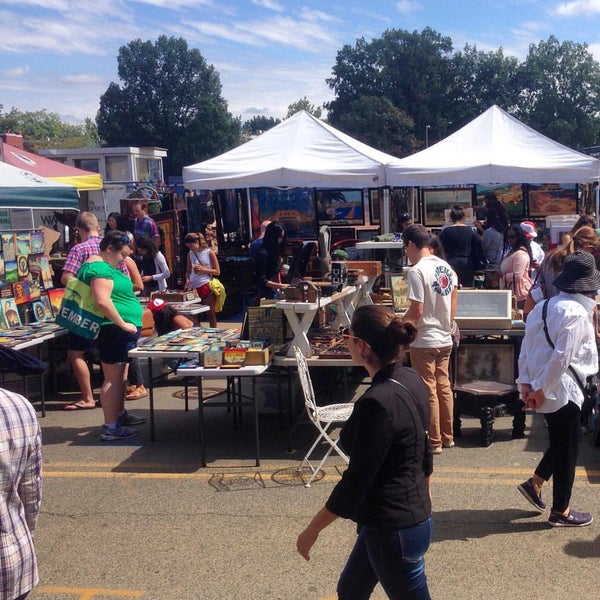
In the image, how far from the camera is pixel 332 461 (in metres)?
6.05

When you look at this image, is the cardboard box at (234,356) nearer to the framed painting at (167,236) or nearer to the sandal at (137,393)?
the sandal at (137,393)

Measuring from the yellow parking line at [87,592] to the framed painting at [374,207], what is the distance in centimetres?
1045

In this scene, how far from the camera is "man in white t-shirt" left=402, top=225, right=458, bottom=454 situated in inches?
226

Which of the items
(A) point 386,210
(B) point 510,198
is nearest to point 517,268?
(A) point 386,210

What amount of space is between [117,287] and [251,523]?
268 cm

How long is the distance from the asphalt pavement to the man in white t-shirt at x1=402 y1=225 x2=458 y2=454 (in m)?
0.69

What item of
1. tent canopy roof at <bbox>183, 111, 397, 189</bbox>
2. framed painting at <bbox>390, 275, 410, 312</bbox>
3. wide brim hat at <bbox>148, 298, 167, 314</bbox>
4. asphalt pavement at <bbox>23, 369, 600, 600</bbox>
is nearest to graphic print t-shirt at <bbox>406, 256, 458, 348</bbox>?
asphalt pavement at <bbox>23, 369, 600, 600</bbox>

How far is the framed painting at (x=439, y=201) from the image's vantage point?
14125 millimetres

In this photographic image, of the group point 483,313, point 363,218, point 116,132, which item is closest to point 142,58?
point 116,132

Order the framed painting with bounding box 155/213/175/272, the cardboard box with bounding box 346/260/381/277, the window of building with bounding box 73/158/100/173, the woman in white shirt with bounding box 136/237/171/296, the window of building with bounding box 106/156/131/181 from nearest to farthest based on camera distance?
the cardboard box with bounding box 346/260/381/277 → the woman in white shirt with bounding box 136/237/171/296 → the framed painting with bounding box 155/213/175/272 → the window of building with bounding box 106/156/131/181 → the window of building with bounding box 73/158/100/173

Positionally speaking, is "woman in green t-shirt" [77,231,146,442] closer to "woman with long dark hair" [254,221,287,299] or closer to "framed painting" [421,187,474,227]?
"woman with long dark hair" [254,221,287,299]

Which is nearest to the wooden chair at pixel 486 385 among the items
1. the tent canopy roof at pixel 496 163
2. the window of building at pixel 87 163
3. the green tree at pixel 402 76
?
the tent canopy roof at pixel 496 163

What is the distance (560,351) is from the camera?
4238mm

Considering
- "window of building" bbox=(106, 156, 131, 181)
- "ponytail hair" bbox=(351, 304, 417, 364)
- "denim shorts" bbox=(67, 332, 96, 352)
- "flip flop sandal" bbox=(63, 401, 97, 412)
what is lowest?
"flip flop sandal" bbox=(63, 401, 97, 412)
